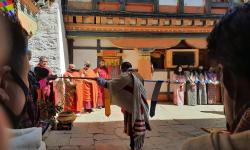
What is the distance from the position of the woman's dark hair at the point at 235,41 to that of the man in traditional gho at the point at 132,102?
192 inches

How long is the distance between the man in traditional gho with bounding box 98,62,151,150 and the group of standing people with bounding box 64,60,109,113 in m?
3.88

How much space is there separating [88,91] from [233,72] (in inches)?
397

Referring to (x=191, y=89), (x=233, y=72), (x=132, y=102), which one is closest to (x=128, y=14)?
(x=191, y=89)

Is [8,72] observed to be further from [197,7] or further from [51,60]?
[197,7]

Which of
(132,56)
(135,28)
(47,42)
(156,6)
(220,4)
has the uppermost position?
(220,4)

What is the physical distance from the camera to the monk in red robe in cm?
1076

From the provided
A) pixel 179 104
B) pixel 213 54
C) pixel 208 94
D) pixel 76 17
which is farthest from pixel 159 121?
pixel 213 54

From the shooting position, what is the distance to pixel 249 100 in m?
0.83

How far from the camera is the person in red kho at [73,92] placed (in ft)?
33.1

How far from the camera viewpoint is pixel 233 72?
33.0 inches

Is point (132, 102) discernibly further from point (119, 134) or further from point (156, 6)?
point (156, 6)

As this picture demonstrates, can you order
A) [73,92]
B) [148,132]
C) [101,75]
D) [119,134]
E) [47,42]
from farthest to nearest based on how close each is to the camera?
[101,75]
[73,92]
[47,42]
[148,132]
[119,134]

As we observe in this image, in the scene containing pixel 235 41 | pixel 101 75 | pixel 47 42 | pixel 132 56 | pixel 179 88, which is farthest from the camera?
pixel 132 56

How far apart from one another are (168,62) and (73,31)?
3588mm
